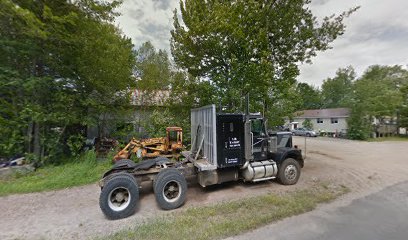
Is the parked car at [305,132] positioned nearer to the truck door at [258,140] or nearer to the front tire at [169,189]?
the truck door at [258,140]

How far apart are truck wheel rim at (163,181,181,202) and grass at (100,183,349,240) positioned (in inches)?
16.9

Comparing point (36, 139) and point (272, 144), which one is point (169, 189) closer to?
point (272, 144)

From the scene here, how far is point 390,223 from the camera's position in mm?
3869

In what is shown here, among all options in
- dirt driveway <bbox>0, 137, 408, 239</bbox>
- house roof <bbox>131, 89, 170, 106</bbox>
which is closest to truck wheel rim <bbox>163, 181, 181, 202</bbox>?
dirt driveway <bbox>0, 137, 408, 239</bbox>

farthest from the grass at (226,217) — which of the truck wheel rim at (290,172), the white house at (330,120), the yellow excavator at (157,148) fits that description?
the white house at (330,120)

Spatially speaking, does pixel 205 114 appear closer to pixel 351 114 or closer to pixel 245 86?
pixel 245 86

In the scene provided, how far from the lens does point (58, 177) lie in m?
6.65

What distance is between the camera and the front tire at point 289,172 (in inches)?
247

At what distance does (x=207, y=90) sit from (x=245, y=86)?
1.82 m

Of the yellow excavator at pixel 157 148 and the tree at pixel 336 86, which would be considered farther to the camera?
the tree at pixel 336 86

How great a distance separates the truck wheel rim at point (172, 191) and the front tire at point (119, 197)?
2.32 feet

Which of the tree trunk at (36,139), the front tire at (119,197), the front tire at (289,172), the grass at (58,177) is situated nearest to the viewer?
the front tire at (119,197)

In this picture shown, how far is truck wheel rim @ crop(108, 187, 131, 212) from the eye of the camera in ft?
14.1

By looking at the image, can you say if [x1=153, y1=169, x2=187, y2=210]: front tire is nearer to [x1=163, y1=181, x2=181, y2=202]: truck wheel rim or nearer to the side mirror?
[x1=163, y1=181, x2=181, y2=202]: truck wheel rim
